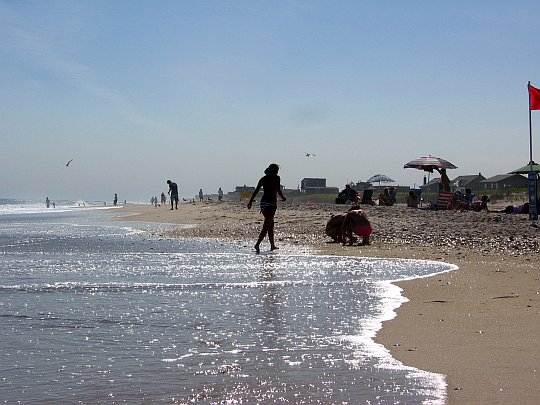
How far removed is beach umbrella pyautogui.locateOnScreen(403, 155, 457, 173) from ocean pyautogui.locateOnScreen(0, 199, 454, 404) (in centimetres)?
2313

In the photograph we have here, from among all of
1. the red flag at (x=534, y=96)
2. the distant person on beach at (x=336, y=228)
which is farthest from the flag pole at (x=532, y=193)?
the distant person on beach at (x=336, y=228)

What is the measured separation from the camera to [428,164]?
3338cm

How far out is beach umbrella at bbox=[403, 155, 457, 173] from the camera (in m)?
33.5

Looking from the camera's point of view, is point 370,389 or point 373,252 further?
point 373,252

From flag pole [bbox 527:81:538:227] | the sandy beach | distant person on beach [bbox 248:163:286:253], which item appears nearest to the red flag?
flag pole [bbox 527:81:538:227]

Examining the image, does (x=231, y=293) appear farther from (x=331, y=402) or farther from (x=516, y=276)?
(x=331, y=402)

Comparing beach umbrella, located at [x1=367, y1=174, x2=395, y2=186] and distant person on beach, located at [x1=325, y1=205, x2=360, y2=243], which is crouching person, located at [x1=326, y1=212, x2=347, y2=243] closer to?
distant person on beach, located at [x1=325, y1=205, x2=360, y2=243]

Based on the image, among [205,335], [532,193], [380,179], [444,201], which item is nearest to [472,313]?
[205,335]

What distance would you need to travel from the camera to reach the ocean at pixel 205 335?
3998mm

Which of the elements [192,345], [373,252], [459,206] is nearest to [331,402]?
[192,345]

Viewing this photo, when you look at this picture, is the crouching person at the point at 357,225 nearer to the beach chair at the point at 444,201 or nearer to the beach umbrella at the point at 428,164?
the beach chair at the point at 444,201

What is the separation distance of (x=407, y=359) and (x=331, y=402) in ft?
3.70

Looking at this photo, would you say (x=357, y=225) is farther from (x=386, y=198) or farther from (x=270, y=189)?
(x=386, y=198)

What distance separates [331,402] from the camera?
3744 millimetres
